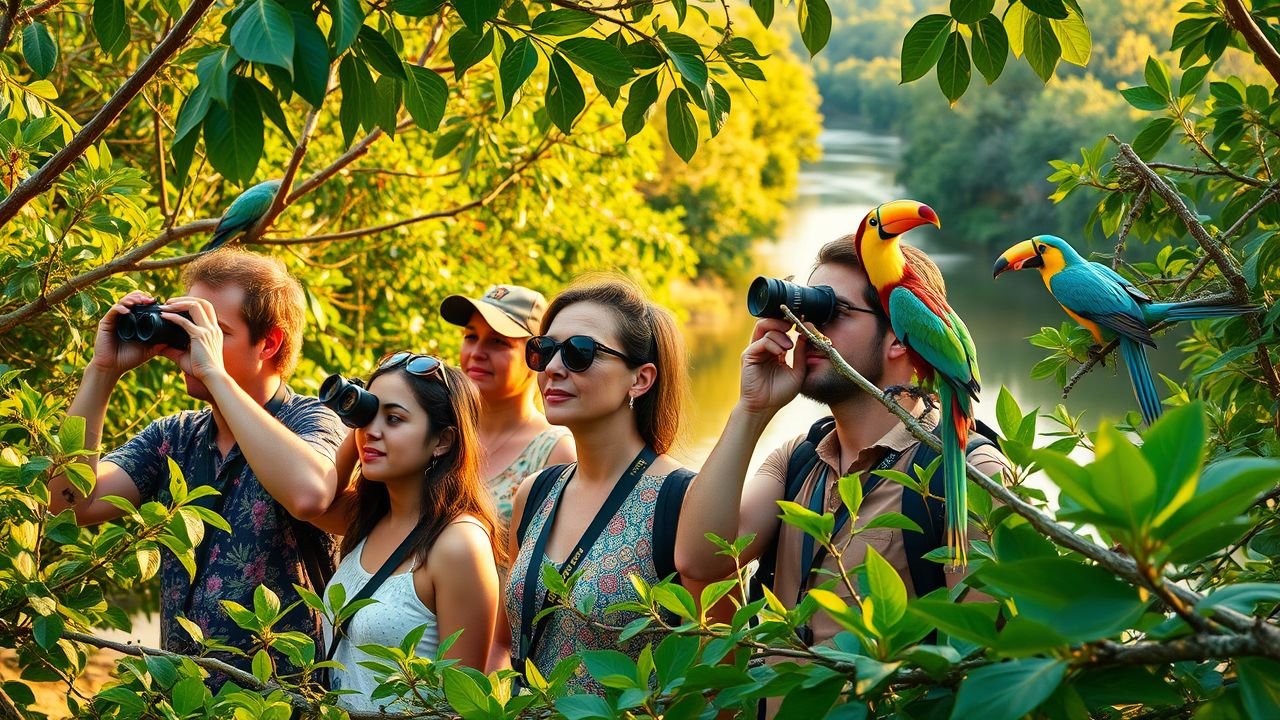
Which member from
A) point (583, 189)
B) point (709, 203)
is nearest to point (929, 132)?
point (709, 203)

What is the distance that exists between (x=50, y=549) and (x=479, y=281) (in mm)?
4248

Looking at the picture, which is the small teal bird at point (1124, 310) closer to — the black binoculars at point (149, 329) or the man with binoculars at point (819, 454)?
the man with binoculars at point (819, 454)

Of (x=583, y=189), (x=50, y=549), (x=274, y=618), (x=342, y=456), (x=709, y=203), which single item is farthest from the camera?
(x=709, y=203)

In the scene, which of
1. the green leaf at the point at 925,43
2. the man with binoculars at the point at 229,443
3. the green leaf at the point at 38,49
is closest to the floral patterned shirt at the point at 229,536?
the man with binoculars at the point at 229,443

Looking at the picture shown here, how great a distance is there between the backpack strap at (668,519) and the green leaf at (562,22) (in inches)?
41.8

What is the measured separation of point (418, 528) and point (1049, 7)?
186 centimetres

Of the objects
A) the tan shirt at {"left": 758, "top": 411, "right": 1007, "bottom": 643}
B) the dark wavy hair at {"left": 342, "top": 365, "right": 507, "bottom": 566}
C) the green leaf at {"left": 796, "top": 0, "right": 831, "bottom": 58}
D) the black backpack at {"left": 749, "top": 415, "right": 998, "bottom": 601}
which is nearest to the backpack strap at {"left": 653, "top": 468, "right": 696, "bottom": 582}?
the tan shirt at {"left": 758, "top": 411, "right": 1007, "bottom": 643}

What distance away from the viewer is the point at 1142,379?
1.99 m

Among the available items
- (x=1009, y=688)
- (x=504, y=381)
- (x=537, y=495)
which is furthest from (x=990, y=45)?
(x=504, y=381)

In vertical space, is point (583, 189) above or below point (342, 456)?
above

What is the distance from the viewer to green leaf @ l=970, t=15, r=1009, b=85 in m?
1.95

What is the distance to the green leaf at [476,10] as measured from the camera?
5.10 ft

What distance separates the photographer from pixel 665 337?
A: 2.89m

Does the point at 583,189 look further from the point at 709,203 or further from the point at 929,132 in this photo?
the point at 929,132
